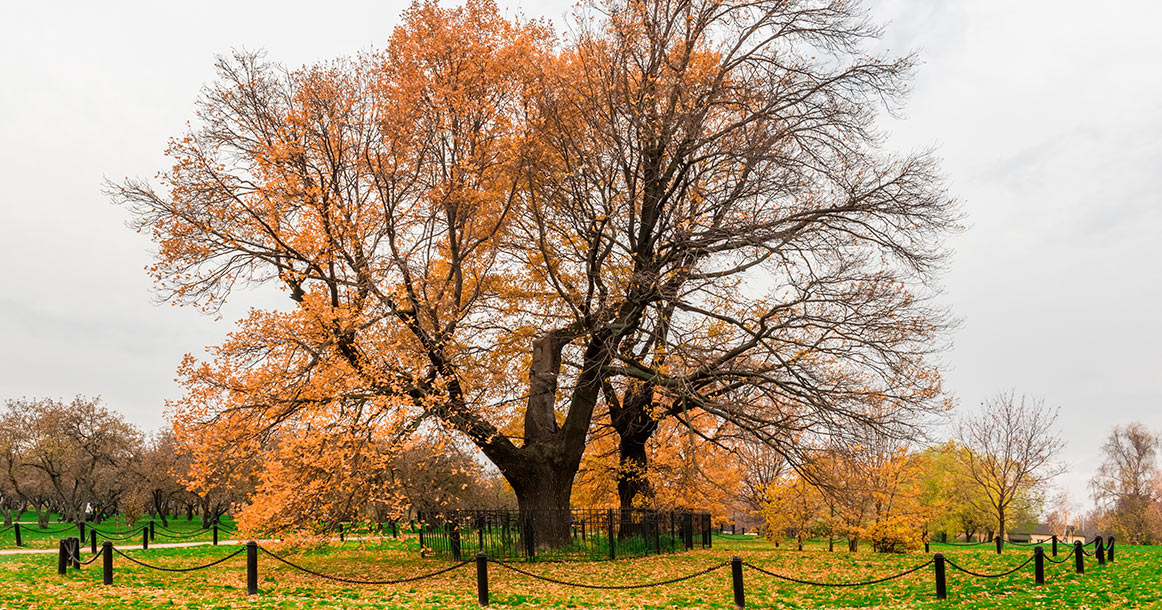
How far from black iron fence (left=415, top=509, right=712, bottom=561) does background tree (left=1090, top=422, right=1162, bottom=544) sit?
1235 inches

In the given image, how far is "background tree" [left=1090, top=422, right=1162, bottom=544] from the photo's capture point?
38781mm

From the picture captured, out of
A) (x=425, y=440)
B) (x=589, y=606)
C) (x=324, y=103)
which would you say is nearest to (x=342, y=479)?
(x=425, y=440)

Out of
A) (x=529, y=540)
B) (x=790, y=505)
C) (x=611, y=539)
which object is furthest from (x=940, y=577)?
(x=790, y=505)

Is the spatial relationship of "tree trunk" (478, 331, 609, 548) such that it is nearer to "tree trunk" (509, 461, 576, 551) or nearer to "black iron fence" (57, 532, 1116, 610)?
"tree trunk" (509, 461, 576, 551)

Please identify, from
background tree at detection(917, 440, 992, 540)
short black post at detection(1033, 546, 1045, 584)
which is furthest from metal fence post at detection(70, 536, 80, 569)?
background tree at detection(917, 440, 992, 540)

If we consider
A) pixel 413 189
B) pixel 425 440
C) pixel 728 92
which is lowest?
pixel 425 440

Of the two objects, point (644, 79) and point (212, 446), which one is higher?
point (644, 79)

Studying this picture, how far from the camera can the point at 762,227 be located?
17.7m

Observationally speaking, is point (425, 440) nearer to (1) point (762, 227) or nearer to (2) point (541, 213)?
(2) point (541, 213)

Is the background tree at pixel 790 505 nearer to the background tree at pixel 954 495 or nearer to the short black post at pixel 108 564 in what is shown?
the short black post at pixel 108 564

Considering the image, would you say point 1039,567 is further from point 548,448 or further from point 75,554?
point 75,554

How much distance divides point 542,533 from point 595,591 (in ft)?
16.3

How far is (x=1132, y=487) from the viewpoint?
149 feet

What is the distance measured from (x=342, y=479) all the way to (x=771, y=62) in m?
14.5
